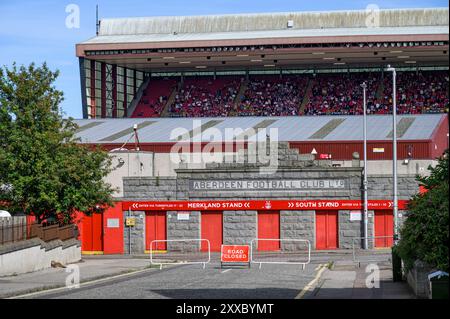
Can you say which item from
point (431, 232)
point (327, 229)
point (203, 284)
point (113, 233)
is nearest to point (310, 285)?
point (203, 284)

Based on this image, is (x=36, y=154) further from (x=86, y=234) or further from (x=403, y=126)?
(x=403, y=126)

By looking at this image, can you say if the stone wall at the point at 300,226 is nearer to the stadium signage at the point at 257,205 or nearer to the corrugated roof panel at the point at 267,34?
the stadium signage at the point at 257,205

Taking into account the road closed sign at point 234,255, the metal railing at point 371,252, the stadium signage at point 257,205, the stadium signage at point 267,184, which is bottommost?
the metal railing at point 371,252

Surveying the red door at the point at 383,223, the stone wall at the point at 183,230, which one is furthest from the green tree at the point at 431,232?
the stone wall at the point at 183,230

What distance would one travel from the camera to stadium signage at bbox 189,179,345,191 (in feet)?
181

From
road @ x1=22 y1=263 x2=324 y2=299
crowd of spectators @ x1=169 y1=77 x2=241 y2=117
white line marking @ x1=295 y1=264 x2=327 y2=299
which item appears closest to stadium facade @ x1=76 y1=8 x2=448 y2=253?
crowd of spectators @ x1=169 y1=77 x2=241 y2=117

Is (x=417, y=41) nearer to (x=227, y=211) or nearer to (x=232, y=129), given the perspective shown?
(x=232, y=129)

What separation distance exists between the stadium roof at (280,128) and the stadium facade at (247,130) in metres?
0.15

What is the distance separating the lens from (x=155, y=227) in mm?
56500

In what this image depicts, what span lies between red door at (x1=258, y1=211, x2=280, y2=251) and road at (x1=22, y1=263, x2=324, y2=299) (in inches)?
607

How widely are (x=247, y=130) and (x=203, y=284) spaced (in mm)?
41576

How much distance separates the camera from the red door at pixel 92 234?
56.8 metres

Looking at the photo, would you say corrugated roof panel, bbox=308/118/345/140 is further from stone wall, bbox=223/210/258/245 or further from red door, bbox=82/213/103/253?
red door, bbox=82/213/103/253

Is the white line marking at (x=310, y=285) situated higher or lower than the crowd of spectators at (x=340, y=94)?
lower
